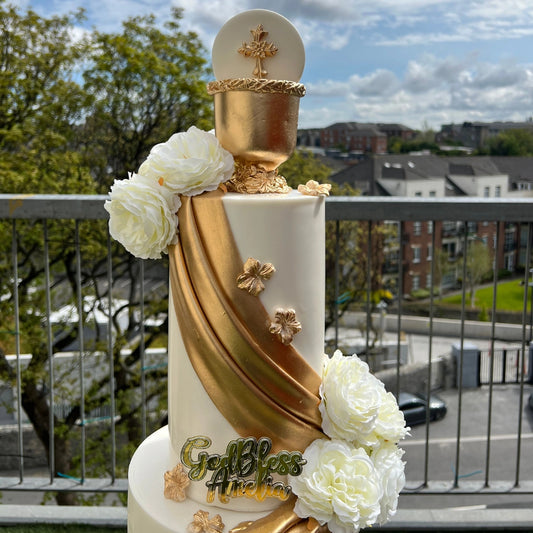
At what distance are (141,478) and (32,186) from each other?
8570 millimetres

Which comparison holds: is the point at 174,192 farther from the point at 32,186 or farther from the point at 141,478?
the point at 32,186

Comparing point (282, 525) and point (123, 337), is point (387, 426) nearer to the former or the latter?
point (282, 525)

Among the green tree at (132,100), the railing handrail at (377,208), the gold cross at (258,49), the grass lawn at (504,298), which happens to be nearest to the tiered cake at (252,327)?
the gold cross at (258,49)

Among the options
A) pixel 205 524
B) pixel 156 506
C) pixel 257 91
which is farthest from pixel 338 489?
pixel 257 91

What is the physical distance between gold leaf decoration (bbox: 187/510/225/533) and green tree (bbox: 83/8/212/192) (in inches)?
383

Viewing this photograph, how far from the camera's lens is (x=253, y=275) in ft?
4.91

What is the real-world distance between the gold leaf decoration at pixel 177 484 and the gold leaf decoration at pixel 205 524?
0.09 m

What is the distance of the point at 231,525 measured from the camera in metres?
1.54

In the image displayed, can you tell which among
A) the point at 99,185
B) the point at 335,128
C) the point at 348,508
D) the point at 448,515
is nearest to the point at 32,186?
the point at 99,185

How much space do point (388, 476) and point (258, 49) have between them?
3.37 ft

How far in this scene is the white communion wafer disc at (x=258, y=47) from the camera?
1527mm

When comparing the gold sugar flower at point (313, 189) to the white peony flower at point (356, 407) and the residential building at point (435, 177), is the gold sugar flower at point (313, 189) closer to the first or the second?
the white peony flower at point (356, 407)

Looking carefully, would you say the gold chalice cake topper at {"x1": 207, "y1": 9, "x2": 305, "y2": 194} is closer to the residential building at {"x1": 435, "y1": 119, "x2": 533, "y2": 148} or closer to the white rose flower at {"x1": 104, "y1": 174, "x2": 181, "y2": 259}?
the white rose flower at {"x1": 104, "y1": 174, "x2": 181, "y2": 259}

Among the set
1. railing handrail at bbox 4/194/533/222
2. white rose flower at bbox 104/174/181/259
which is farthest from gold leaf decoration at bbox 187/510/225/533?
railing handrail at bbox 4/194/533/222
